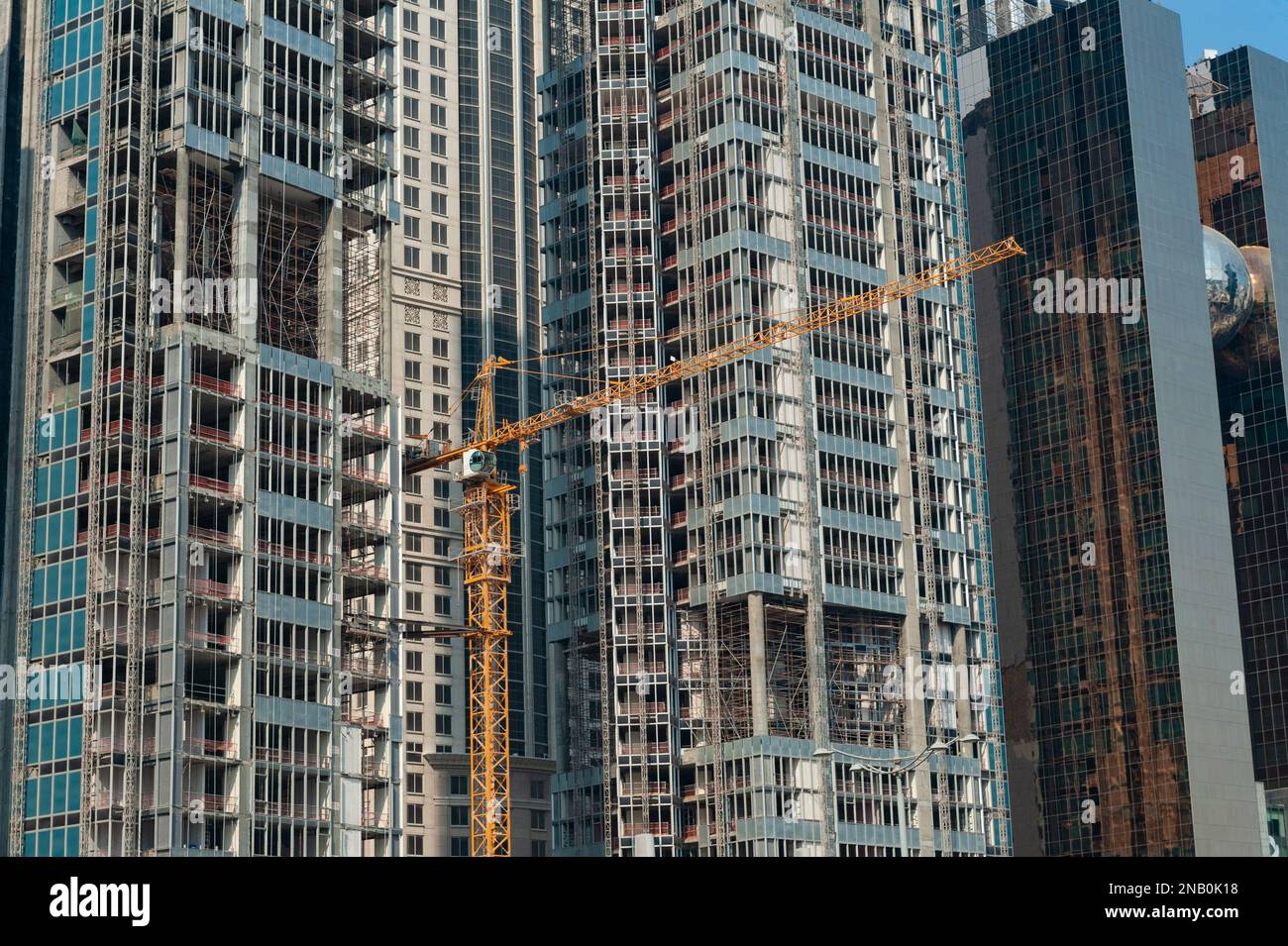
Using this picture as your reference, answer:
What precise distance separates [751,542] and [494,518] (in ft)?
80.1

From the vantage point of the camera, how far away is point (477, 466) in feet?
595

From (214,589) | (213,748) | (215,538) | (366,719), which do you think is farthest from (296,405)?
(213,748)

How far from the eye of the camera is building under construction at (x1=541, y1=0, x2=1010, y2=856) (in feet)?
591

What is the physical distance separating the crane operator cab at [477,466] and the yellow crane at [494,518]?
3.5 inches

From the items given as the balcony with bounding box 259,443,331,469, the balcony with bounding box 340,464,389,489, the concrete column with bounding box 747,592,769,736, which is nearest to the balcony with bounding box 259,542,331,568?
the balcony with bounding box 259,443,331,469

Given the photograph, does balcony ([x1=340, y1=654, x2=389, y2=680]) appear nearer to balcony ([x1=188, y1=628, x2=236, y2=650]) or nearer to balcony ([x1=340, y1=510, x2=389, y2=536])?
balcony ([x1=340, y1=510, x2=389, y2=536])

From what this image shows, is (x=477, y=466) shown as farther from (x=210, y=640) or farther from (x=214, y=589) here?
(x=210, y=640)

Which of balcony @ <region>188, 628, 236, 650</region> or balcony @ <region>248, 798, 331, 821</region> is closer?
balcony @ <region>188, 628, 236, 650</region>

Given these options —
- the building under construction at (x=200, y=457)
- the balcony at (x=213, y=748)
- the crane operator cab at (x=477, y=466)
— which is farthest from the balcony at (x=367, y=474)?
the balcony at (x=213, y=748)

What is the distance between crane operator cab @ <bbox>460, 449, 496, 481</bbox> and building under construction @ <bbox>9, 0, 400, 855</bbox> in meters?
19.4
